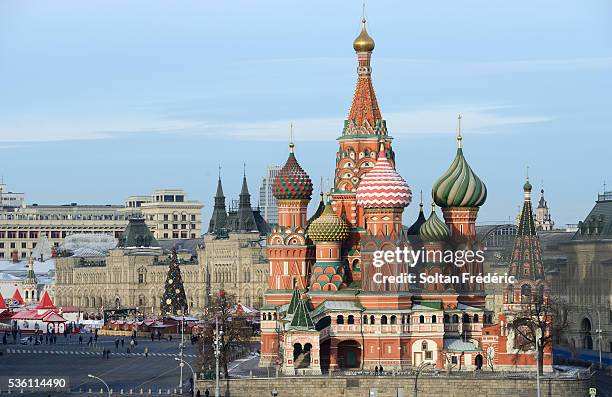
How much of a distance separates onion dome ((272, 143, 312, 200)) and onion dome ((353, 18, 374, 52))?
9.93 meters

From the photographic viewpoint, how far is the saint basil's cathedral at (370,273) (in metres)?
136

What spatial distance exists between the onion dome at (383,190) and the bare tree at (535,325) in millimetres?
10723

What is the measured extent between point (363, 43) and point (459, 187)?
12596 millimetres

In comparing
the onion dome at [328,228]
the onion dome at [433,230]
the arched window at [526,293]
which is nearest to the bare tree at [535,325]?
the arched window at [526,293]

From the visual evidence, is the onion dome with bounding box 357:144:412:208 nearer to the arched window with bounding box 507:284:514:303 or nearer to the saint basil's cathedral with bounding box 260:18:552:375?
the saint basil's cathedral with bounding box 260:18:552:375

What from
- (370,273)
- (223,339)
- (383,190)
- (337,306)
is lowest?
(223,339)

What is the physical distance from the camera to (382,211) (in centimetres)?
13650

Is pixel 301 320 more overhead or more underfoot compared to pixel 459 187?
more underfoot

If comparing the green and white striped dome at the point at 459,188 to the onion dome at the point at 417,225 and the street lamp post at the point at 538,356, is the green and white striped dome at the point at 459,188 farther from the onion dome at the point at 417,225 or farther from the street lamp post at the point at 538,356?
the street lamp post at the point at 538,356

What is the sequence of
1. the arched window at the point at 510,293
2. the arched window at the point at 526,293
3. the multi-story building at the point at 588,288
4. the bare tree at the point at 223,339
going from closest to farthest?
the bare tree at the point at 223,339, the arched window at the point at 526,293, the arched window at the point at 510,293, the multi-story building at the point at 588,288

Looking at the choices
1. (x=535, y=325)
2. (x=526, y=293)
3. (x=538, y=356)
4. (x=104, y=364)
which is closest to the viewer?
(x=538, y=356)

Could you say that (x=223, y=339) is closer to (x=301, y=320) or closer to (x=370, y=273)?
(x=301, y=320)

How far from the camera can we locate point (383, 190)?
13675 centimetres

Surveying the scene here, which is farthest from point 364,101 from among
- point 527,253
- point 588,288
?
point 588,288
